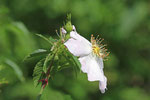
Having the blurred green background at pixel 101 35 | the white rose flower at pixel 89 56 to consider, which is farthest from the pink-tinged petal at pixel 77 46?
the blurred green background at pixel 101 35

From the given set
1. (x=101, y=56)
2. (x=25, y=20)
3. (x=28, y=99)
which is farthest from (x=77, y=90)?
(x=101, y=56)

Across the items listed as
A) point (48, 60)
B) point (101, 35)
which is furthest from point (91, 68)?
point (101, 35)

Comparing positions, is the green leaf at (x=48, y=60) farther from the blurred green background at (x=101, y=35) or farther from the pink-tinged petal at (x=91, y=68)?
the blurred green background at (x=101, y=35)

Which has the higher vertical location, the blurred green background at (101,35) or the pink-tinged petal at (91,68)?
the blurred green background at (101,35)

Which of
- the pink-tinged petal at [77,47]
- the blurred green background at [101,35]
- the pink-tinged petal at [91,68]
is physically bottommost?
the pink-tinged petal at [91,68]

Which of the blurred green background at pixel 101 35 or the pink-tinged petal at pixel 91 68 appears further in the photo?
the blurred green background at pixel 101 35

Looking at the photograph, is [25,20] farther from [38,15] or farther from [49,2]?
[49,2]

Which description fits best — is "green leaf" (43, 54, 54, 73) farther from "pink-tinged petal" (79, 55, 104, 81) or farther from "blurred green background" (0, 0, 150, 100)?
"blurred green background" (0, 0, 150, 100)

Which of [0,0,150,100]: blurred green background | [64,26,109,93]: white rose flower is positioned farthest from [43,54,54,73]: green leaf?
[0,0,150,100]: blurred green background
